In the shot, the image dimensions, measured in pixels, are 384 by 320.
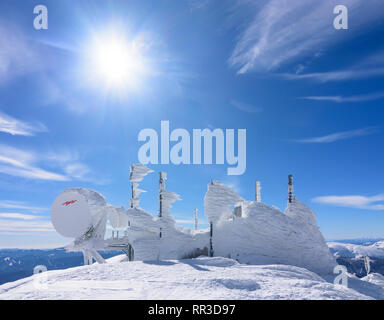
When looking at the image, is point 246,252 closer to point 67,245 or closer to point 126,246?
point 126,246

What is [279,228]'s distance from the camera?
71.9ft

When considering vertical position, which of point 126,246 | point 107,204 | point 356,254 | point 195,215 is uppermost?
point 107,204

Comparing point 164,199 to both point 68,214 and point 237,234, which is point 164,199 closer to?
point 237,234

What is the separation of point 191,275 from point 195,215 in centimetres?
2419

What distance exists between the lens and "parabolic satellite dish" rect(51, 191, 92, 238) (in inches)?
896

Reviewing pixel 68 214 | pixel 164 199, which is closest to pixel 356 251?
pixel 164 199

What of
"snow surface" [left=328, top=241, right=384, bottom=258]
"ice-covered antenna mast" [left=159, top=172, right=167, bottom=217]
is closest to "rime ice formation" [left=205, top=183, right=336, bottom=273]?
"ice-covered antenna mast" [left=159, top=172, right=167, bottom=217]

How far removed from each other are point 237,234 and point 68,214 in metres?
15.2

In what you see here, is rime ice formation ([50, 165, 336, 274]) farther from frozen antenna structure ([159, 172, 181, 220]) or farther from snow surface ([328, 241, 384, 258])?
snow surface ([328, 241, 384, 258])

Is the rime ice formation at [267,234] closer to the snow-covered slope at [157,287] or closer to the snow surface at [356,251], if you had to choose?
the snow-covered slope at [157,287]

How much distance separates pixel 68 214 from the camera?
2291 cm

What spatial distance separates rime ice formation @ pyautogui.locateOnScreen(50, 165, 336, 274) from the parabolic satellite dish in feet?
8.95

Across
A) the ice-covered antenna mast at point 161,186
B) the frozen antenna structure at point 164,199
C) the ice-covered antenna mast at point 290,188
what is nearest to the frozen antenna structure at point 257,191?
the ice-covered antenna mast at point 290,188
